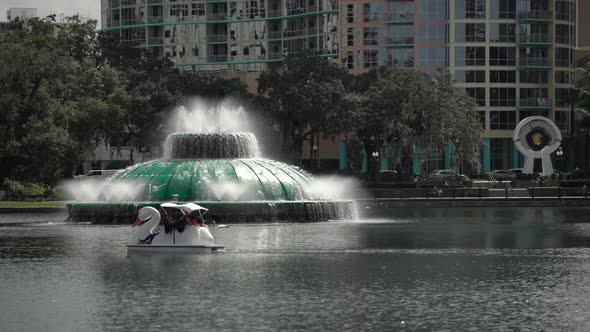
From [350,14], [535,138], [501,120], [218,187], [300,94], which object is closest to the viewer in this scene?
[218,187]

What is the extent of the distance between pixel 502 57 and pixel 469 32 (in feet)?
17.8

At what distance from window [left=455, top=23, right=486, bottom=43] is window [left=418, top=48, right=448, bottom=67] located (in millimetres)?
2765

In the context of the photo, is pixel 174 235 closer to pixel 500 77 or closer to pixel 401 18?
pixel 500 77

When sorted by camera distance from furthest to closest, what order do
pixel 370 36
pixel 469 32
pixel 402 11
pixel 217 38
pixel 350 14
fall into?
pixel 217 38 → pixel 350 14 → pixel 370 36 → pixel 402 11 → pixel 469 32

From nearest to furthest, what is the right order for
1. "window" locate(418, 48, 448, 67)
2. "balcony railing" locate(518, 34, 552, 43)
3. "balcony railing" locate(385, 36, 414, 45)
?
"balcony railing" locate(518, 34, 552, 43)
"window" locate(418, 48, 448, 67)
"balcony railing" locate(385, 36, 414, 45)

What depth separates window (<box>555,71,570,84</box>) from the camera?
150 m

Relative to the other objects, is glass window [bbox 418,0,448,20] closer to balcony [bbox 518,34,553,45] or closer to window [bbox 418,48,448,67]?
window [bbox 418,48,448,67]

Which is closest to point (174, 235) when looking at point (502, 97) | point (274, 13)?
point (502, 97)

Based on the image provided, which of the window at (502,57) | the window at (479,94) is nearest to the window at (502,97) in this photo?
the window at (479,94)

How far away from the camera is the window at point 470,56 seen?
14850cm

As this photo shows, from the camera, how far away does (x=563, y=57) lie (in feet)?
495

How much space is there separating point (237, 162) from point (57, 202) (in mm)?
20035

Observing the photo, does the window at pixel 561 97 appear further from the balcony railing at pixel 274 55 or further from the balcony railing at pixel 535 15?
the balcony railing at pixel 274 55

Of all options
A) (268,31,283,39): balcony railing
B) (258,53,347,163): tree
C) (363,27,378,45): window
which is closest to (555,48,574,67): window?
(363,27,378,45): window
